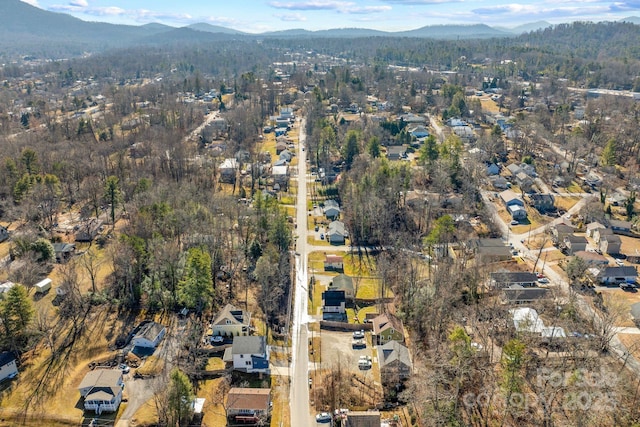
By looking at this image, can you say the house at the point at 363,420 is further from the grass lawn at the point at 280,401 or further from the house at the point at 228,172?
the house at the point at 228,172

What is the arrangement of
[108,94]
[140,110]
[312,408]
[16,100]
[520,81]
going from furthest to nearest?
1. [520,81]
2. [108,94]
3. [16,100]
4. [140,110]
5. [312,408]

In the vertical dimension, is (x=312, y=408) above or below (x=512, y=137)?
below

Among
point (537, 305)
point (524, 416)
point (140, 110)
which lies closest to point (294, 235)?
point (537, 305)

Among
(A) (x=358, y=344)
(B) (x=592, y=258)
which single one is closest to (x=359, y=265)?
(A) (x=358, y=344)

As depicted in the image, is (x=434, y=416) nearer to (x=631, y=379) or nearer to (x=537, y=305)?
(x=631, y=379)

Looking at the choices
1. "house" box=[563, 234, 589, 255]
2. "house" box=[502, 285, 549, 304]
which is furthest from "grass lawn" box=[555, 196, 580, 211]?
"house" box=[502, 285, 549, 304]

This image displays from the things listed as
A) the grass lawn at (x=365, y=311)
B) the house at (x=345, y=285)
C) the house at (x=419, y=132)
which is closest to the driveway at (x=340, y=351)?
the grass lawn at (x=365, y=311)

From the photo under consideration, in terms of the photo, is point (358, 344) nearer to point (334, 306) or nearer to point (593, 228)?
point (334, 306)
